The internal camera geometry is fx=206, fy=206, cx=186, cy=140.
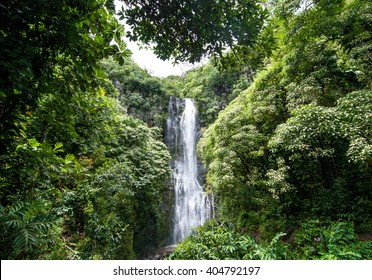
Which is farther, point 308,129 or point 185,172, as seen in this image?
point 185,172

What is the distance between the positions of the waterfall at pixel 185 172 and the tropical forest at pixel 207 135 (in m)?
2.17

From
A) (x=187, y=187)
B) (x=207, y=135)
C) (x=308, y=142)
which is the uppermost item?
(x=207, y=135)

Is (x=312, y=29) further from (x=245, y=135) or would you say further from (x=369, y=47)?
(x=245, y=135)

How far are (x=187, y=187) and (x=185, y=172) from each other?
1.39 metres

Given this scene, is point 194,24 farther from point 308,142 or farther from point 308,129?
point 308,142

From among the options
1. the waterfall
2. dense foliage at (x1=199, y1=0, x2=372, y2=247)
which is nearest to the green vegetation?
dense foliage at (x1=199, y1=0, x2=372, y2=247)

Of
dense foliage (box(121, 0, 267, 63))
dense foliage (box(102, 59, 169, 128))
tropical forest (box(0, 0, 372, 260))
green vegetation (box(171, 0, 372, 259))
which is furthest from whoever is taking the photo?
dense foliage (box(102, 59, 169, 128))

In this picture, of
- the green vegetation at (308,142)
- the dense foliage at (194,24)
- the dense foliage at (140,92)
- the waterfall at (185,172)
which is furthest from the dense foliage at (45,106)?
the dense foliage at (140,92)

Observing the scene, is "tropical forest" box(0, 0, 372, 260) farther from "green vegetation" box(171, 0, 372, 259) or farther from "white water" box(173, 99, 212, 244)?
"white water" box(173, 99, 212, 244)

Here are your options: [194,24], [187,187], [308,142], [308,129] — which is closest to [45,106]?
[194,24]

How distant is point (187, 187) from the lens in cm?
1551

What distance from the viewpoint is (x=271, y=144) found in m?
5.18

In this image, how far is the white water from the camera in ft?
46.4
